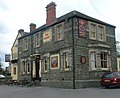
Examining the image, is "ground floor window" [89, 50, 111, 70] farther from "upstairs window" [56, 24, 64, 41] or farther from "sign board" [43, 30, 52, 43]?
"sign board" [43, 30, 52, 43]

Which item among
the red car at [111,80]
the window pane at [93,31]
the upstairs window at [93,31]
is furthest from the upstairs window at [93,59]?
the red car at [111,80]

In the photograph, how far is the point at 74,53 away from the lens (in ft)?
78.2

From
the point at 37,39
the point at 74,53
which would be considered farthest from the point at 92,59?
the point at 37,39

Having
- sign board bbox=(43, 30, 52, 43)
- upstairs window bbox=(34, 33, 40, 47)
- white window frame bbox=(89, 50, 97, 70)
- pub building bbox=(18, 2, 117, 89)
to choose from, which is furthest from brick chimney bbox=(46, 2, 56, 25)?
white window frame bbox=(89, 50, 97, 70)

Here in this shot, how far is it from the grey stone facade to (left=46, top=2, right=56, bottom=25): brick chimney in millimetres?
819

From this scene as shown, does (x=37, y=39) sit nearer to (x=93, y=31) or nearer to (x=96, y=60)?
(x=93, y=31)

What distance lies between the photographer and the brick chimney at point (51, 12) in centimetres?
2805

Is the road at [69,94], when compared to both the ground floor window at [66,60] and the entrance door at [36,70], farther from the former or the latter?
the entrance door at [36,70]

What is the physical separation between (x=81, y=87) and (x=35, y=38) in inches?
402

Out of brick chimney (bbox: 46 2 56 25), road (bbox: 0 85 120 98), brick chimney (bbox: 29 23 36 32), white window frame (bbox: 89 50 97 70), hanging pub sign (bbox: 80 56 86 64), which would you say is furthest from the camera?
brick chimney (bbox: 29 23 36 32)

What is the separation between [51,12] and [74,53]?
22.5 ft

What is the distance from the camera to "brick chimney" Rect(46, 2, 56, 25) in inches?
1104

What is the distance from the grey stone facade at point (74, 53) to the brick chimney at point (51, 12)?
2.69ft

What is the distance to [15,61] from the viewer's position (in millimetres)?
36344
